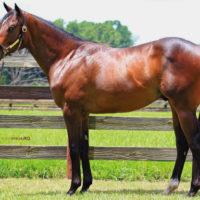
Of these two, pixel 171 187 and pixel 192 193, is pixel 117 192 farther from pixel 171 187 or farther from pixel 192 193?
pixel 192 193

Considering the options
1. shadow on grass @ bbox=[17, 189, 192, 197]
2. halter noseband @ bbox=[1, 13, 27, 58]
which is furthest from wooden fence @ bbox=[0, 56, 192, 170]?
halter noseband @ bbox=[1, 13, 27, 58]

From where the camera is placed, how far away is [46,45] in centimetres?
481

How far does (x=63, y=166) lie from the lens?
6066 millimetres

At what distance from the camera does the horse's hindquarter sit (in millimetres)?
4414

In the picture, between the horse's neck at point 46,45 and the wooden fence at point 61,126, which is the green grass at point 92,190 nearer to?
the wooden fence at point 61,126

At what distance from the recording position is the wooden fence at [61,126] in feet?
18.6

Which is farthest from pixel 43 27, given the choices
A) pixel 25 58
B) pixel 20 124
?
pixel 20 124

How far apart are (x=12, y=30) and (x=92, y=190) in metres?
2.41

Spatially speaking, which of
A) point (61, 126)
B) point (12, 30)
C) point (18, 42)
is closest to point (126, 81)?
point (18, 42)

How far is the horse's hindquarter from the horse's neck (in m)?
0.53

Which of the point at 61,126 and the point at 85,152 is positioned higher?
the point at 85,152

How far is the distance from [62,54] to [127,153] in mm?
1944

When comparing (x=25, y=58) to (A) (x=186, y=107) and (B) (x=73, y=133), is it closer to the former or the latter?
(B) (x=73, y=133)

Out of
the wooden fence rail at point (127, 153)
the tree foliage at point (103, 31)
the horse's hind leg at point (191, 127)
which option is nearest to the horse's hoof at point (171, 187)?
the horse's hind leg at point (191, 127)
